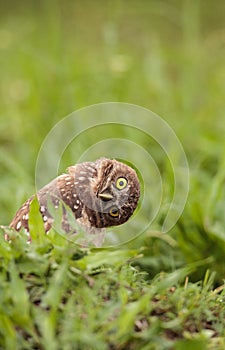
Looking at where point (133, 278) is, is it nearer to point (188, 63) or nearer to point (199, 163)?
point (199, 163)

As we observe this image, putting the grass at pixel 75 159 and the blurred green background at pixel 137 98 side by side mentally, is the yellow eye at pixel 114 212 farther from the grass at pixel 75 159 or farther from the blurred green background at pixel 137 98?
the blurred green background at pixel 137 98

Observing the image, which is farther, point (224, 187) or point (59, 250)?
point (224, 187)

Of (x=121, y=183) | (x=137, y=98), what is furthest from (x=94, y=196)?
(x=137, y=98)

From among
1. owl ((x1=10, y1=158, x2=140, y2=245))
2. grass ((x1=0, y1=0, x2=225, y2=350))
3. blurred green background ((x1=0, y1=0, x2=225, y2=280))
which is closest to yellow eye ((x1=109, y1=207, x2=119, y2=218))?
owl ((x1=10, y1=158, x2=140, y2=245))

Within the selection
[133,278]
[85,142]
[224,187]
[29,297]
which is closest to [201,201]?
[224,187]

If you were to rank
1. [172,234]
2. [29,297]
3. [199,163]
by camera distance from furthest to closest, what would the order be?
[199,163] → [172,234] → [29,297]

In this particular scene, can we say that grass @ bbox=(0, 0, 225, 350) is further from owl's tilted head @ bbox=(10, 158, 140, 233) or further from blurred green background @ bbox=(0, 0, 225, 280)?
owl's tilted head @ bbox=(10, 158, 140, 233)

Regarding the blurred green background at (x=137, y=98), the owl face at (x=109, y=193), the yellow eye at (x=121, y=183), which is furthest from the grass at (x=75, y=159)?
the yellow eye at (x=121, y=183)

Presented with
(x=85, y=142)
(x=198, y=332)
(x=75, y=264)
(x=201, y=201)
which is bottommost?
(x=198, y=332)
